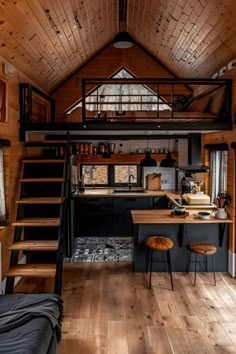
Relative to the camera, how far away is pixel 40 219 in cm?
466

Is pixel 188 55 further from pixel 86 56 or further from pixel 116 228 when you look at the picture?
pixel 116 228

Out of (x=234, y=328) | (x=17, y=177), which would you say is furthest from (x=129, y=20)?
(x=234, y=328)

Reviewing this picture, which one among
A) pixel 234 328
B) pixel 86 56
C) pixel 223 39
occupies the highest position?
pixel 86 56

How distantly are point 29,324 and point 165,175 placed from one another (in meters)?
6.08

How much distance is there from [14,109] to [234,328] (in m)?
4.00

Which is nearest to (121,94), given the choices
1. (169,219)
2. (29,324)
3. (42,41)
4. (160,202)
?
(160,202)

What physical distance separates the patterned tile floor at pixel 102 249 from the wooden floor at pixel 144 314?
2.06ft

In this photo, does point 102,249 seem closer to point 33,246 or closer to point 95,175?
point 95,175

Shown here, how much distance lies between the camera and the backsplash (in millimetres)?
8227

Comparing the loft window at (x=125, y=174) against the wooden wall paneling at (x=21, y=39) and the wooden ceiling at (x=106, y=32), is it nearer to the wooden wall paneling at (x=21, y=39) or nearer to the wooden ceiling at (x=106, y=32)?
the wooden ceiling at (x=106, y=32)

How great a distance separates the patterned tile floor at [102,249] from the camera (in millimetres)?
5945

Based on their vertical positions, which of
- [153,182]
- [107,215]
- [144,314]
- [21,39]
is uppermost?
[21,39]

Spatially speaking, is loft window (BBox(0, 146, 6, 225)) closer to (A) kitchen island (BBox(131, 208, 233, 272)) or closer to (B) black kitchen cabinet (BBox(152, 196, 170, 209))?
(A) kitchen island (BBox(131, 208, 233, 272))

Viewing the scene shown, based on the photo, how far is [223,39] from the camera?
4.31 meters
